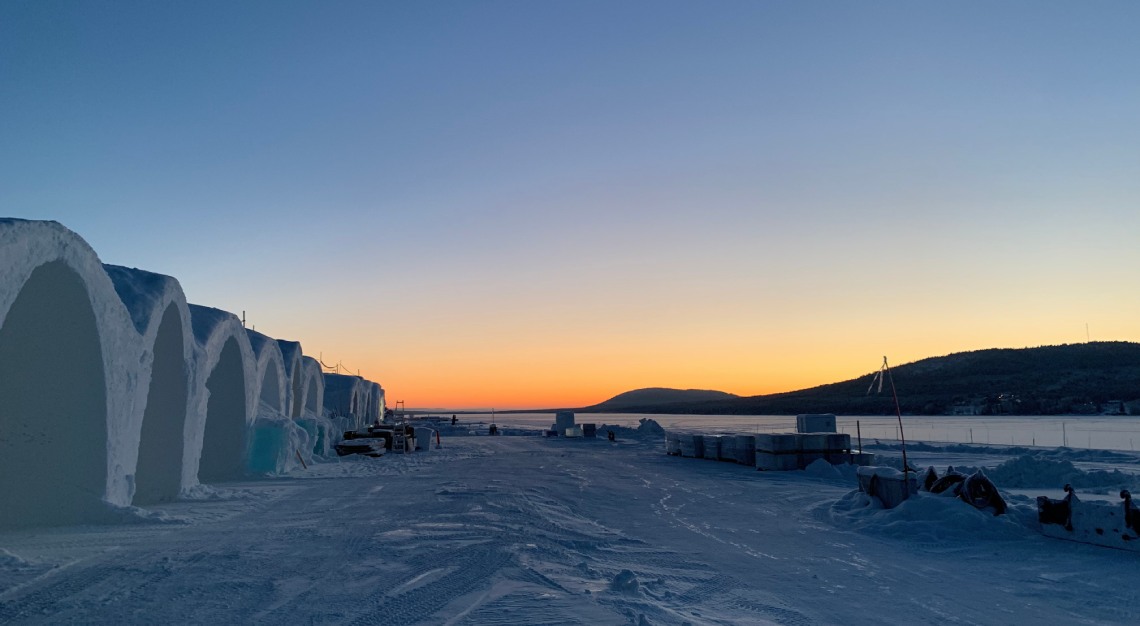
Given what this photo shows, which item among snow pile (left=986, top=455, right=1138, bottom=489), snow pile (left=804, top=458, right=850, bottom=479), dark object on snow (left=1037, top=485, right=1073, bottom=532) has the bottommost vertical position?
snow pile (left=804, top=458, right=850, bottom=479)

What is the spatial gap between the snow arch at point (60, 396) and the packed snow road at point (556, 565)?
1.06 metres

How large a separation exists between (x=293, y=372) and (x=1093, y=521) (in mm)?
31016

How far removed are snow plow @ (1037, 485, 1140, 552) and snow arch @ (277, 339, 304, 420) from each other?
27.9 metres

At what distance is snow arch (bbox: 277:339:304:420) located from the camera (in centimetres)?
3208

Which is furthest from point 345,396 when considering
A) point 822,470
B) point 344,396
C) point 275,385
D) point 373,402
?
point 822,470

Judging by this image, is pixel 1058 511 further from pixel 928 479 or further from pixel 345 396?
pixel 345 396

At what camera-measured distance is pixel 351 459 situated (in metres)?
31.0

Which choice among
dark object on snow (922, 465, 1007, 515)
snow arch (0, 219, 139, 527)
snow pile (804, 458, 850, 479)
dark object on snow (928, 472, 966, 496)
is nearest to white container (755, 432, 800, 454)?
snow pile (804, 458, 850, 479)

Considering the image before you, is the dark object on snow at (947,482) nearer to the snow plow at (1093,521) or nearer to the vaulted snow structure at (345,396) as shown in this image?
the snow plow at (1093,521)

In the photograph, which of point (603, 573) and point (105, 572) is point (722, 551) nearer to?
point (603, 573)

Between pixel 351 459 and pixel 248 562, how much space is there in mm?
22447

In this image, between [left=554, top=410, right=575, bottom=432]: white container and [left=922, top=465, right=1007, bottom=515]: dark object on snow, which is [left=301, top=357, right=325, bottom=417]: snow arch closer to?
[left=554, top=410, right=575, bottom=432]: white container

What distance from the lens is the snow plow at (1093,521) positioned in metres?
10.9

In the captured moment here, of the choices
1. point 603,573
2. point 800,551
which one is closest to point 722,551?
point 800,551
